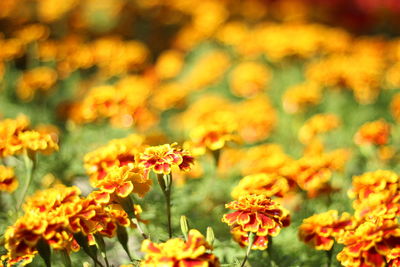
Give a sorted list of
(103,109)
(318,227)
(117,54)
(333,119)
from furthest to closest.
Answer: (117,54)
(333,119)
(103,109)
(318,227)

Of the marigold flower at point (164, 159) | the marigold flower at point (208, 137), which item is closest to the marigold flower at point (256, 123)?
the marigold flower at point (208, 137)

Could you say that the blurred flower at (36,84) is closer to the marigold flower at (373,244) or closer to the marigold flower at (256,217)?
the marigold flower at (256,217)

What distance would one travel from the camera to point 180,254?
3.80ft

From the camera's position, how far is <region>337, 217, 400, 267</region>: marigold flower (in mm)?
1332

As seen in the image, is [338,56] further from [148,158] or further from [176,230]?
[148,158]

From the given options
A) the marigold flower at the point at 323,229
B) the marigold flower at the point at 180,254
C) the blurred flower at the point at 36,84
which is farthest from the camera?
the blurred flower at the point at 36,84

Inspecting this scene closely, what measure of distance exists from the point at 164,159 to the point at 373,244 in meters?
0.64

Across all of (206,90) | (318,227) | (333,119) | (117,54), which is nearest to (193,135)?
(318,227)

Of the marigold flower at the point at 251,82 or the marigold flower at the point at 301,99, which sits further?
the marigold flower at the point at 251,82

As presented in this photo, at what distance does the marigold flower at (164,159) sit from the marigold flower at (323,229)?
0.45 m

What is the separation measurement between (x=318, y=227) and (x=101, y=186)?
0.70 metres

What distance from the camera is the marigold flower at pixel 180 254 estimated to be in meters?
1.16

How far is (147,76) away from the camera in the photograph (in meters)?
4.47

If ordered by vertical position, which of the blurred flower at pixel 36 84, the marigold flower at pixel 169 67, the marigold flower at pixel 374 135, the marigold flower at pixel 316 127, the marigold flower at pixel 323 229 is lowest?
the marigold flower at pixel 169 67
